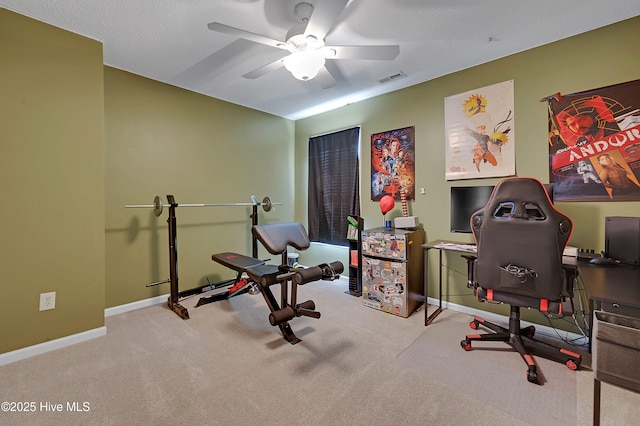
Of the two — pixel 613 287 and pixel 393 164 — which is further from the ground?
pixel 393 164

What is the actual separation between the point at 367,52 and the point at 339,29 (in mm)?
466

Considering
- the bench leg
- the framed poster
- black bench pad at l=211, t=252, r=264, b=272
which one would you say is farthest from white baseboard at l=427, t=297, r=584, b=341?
black bench pad at l=211, t=252, r=264, b=272

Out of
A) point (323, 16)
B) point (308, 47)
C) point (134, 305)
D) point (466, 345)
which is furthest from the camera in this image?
point (134, 305)

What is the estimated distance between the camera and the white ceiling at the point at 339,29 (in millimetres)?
1978

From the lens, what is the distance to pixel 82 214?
238 cm

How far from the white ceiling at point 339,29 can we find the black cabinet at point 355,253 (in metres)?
1.76

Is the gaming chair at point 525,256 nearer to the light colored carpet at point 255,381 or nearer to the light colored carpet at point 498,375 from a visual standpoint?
the light colored carpet at point 498,375

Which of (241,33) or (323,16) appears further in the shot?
(241,33)

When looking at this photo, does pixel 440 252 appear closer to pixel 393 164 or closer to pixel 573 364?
pixel 393 164

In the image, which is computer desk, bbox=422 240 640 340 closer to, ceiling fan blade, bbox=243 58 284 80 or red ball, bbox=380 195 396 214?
red ball, bbox=380 195 396 214

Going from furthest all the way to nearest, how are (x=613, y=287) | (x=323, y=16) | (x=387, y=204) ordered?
(x=387, y=204) → (x=323, y=16) → (x=613, y=287)

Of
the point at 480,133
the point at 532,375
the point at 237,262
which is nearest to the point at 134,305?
the point at 237,262

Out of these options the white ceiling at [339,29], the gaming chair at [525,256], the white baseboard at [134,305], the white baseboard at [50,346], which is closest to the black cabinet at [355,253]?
the gaming chair at [525,256]

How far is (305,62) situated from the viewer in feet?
6.36
